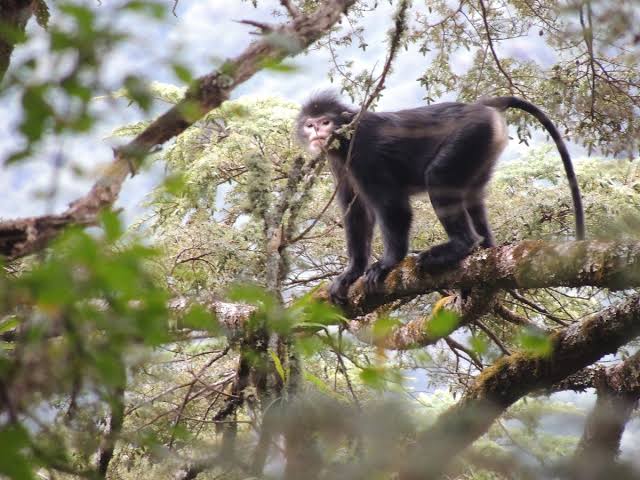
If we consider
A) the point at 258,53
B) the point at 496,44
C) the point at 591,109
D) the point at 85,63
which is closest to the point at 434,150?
the point at 591,109

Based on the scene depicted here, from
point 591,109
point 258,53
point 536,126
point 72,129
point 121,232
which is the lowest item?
point 121,232

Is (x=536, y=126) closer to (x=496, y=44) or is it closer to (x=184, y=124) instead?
(x=496, y=44)

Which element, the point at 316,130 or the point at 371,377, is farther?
the point at 316,130

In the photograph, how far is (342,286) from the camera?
4.12m

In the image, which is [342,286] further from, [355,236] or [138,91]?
[138,91]

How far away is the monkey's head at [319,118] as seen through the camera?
456cm

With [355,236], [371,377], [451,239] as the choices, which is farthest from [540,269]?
[355,236]

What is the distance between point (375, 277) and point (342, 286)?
0.38m

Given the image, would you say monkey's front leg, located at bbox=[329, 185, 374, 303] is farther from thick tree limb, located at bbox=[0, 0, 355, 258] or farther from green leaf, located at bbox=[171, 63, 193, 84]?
Result: green leaf, located at bbox=[171, 63, 193, 84]

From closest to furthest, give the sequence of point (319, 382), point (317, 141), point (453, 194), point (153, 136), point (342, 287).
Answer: point (153, 136)
point (319, 382)
point (453, 194)
point (342, 287)
point (317, 141)

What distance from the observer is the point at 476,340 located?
1.12m

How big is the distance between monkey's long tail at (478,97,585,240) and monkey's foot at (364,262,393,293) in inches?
42.4

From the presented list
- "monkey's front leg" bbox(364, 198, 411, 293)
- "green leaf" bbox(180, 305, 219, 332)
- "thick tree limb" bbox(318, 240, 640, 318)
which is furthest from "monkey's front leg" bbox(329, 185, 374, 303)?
"green leaf" bbox(180, 305, 219, 332)

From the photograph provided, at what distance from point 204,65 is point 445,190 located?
122 inches
